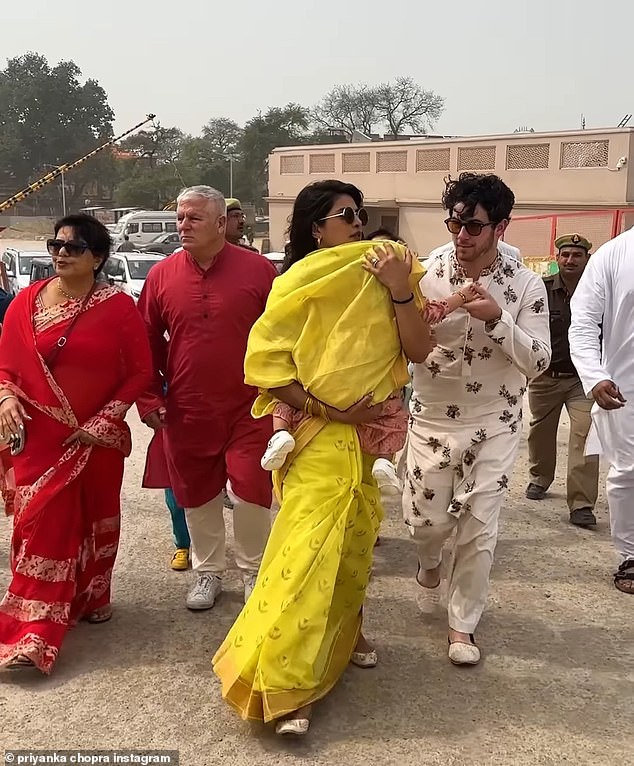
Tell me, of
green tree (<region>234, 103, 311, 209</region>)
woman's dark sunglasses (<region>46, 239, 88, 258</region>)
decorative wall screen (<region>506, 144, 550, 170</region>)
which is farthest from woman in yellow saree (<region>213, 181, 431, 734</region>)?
green tree (<region>234, 103, 311, 209</region>)

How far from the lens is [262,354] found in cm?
297

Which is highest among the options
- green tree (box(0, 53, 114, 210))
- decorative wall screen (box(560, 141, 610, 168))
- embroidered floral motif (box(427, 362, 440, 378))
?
green tree (box(0, 53, 114, 210))

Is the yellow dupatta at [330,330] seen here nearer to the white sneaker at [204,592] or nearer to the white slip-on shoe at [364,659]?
the white slip-on shoe at [364,659]

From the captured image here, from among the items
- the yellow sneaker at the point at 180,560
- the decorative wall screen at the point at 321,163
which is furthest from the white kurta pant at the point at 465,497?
the decorative wall screen at the point at 321,163

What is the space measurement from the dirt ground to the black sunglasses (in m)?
1.81

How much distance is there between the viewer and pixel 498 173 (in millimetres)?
29609

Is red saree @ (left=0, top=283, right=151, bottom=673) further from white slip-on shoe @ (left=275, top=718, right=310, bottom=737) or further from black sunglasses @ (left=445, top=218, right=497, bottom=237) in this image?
black sunglasses @ (left=445, top=218, right=497, bottom=237)

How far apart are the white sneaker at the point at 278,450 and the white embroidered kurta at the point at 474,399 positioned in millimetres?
834

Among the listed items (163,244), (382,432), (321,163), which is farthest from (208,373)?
(321,163)

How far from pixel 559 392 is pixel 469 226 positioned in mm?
2716

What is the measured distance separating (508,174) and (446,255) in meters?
27.7

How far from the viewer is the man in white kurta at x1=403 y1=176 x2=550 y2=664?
133 inches

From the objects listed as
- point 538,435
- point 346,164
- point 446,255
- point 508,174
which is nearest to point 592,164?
point 508,174

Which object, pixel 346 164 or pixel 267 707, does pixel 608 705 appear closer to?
pixel 267 707
